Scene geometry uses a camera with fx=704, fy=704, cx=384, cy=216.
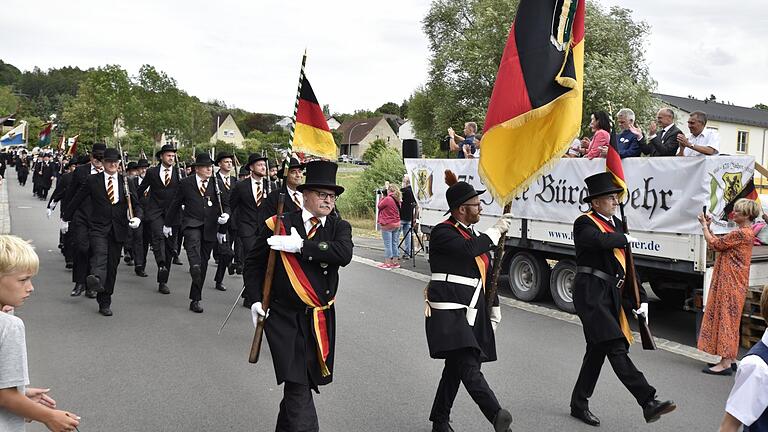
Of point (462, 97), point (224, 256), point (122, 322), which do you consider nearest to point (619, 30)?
point (462, 97)

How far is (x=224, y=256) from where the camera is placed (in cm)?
1084

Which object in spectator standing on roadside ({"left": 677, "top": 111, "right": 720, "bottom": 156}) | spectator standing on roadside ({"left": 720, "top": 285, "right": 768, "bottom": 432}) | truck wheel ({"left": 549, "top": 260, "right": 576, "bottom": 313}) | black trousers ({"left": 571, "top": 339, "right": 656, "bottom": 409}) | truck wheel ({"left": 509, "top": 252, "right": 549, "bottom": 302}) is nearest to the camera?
spectator standing on roadside ({"left": 720, "top": 285, "right": 768, "bottom": 432})

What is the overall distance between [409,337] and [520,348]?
4.30 feet

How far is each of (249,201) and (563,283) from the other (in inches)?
191

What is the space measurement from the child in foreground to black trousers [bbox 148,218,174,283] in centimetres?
817

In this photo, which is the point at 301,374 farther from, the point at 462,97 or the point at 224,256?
the point at 462,97

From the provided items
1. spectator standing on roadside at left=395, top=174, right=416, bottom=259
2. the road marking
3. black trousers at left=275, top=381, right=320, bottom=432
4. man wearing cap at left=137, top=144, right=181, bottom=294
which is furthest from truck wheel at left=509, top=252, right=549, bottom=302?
black trousers at left=275, top=381, right=320, bottom=432

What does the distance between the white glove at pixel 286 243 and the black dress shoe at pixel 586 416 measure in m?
2.80

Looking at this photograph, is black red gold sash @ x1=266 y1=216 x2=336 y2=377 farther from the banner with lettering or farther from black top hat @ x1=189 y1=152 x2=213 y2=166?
black top hat @ x1=189 y1=152 x2=213 y2=166

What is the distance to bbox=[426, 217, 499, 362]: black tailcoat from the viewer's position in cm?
495

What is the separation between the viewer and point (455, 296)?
5062 mm

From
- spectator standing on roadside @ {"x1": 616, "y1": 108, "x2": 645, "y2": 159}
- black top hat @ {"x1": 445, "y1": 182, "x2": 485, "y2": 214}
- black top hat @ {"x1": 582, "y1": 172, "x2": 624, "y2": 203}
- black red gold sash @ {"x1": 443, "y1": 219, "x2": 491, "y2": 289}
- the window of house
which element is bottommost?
black red gold sash @ {"x1": 443, "y1": 219, "x2": 491, "y2": 289}

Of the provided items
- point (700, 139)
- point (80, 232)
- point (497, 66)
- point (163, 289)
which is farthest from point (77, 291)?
point (497, 66)

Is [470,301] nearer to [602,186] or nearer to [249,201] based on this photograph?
[602,186]
